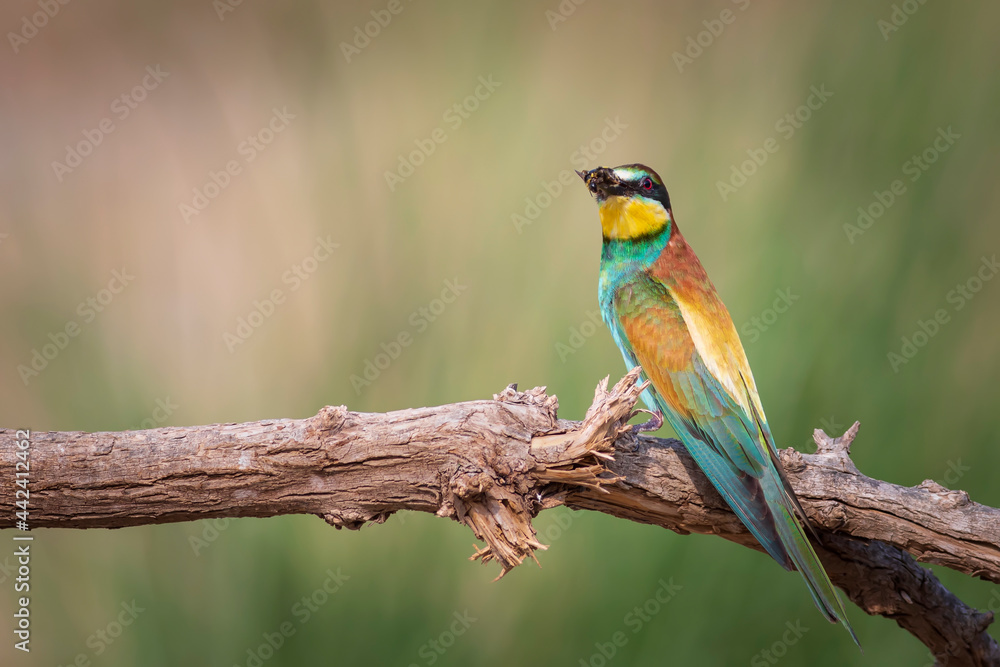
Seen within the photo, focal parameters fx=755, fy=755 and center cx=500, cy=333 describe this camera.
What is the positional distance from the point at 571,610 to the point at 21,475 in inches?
54.7

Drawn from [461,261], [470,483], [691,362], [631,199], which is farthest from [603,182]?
[461,261]

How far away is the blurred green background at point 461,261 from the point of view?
2.05m

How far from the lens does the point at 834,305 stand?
219cm

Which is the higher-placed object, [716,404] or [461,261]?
[461,261]

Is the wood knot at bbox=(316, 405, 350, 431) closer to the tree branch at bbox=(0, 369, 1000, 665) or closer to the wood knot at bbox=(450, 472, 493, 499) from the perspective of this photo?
the tree branch at bbox=(0, 369, 1000, 665)

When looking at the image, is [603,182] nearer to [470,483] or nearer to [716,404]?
[716,404]

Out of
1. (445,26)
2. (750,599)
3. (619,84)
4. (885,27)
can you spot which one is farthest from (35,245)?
(885,27)

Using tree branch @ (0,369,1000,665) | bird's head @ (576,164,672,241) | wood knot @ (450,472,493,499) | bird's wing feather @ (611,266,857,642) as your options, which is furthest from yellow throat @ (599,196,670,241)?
wood knot @ (450,472,493,499)

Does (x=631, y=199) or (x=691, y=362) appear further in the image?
(x=631, y=199)

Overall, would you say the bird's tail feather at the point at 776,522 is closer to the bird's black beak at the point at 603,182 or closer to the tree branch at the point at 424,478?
the tree branch at the point at 424,478

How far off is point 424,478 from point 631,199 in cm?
77

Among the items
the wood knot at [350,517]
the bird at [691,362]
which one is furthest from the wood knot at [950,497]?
the wood knot at [350,517]

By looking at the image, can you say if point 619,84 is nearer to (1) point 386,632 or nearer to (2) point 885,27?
(2) point 885,27

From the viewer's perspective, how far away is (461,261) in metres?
2.38
